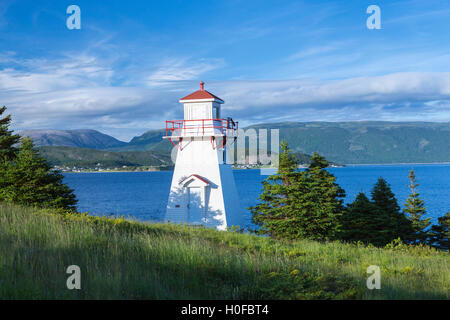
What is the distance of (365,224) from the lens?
75.5 feet

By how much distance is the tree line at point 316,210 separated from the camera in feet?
59.9

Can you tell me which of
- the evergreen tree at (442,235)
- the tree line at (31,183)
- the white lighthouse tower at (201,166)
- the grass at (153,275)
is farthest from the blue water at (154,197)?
the evergreen tree at (442,235)

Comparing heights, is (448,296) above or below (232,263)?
below

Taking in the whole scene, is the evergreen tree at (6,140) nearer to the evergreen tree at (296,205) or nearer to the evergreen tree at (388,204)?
the evergreen tree at (296,205)

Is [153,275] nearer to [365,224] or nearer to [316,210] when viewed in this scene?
[316,210]

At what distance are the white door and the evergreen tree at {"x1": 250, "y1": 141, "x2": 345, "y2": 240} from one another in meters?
3.45

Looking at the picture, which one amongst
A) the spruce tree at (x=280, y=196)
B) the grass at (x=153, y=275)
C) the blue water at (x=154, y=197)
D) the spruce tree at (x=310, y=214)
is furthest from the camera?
the blue water at (x=154, y=197)

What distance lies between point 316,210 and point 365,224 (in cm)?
648

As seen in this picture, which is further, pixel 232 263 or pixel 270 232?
pixel 270 232

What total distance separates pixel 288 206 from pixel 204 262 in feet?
43.4

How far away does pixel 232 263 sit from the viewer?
6297mm

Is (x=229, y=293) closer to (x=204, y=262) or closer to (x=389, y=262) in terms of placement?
(x=204, y=262)
